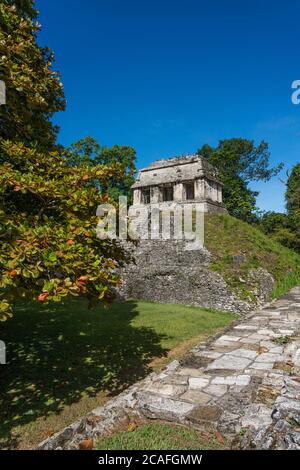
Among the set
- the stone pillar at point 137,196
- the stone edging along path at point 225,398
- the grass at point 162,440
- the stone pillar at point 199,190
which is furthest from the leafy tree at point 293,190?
the grass at point 162,440

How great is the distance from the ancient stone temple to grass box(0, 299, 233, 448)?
413 inches

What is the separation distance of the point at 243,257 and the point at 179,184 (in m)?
8.47

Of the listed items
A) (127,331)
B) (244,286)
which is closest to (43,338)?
(127,331)

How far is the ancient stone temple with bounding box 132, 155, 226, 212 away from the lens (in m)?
20.7

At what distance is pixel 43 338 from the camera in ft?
26.4

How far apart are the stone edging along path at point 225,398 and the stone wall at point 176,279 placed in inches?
256

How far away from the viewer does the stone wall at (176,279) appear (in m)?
13.1

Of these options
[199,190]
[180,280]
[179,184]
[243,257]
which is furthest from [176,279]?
[179,184]

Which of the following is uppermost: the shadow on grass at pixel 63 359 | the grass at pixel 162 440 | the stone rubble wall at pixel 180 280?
Answer: the stone rubble wall at pixel 180 280

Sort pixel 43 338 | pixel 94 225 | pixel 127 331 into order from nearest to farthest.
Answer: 1. pixel 94 225
2. pixel 43 338
3. pixel 127 331

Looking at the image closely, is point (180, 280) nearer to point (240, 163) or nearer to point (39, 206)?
point (39, 206)

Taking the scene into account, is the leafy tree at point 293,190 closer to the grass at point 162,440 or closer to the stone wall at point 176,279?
the stone wall at point 176,279

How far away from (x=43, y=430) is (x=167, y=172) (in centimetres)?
2003
